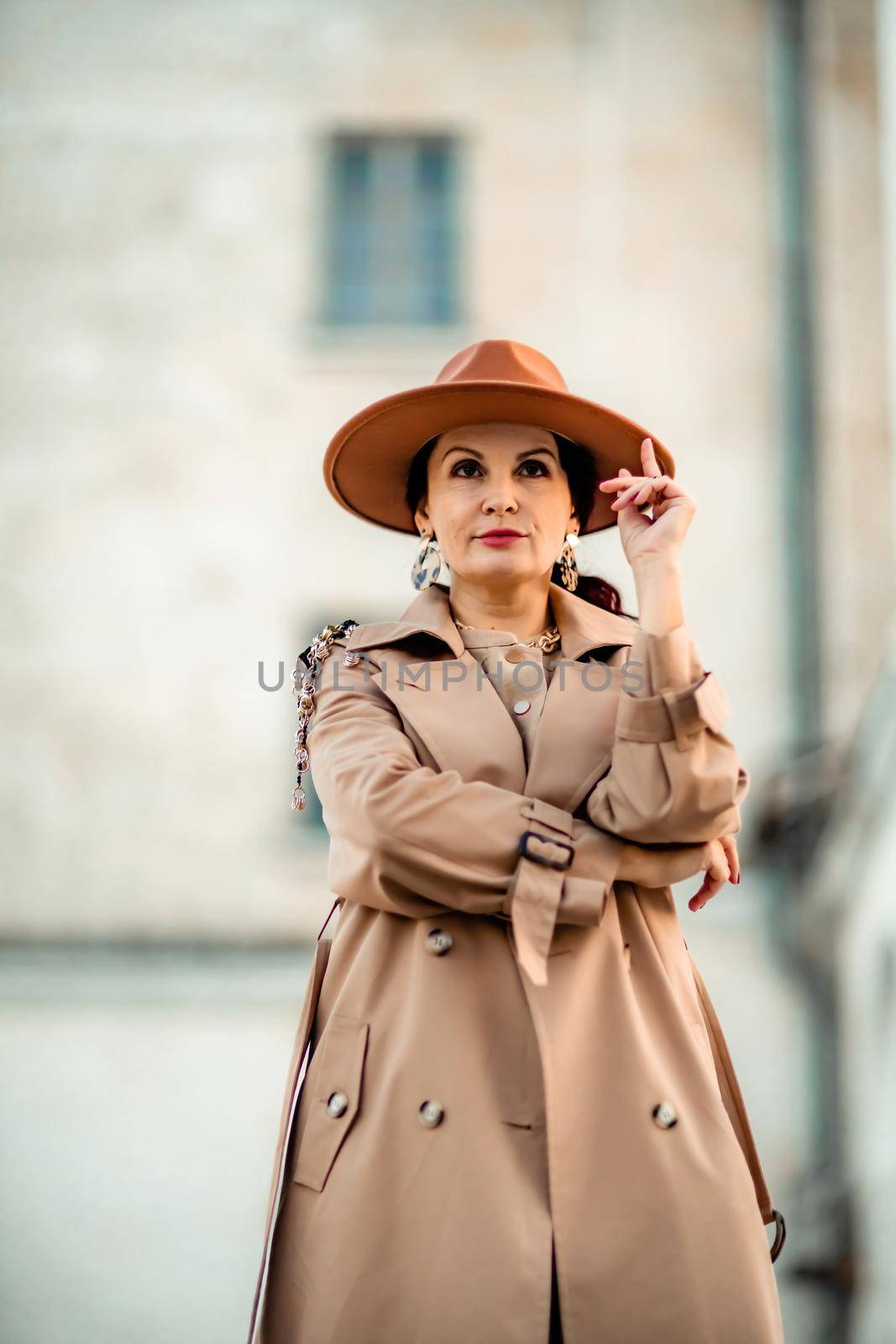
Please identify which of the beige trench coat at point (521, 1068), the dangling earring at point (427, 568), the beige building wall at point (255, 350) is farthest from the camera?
the beige building wall at point (255, 350)

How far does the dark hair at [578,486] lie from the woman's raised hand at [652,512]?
0.80 feet

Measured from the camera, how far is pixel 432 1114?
167cm

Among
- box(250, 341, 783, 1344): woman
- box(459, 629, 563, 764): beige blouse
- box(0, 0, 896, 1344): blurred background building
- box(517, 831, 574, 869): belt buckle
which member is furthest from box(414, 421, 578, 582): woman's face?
box(0, 0, 896, 1344): blurred background building

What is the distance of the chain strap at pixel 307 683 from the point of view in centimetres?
204

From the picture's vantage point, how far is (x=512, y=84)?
716 centimetres

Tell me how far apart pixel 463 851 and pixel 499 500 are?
1.93ft

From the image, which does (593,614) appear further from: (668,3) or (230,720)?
(668,3)

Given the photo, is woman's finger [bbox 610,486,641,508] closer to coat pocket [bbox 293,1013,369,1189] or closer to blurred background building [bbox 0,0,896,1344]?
coat pocket [bbox 293,1013,369,1189]

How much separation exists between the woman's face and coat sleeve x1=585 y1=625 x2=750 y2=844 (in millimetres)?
329

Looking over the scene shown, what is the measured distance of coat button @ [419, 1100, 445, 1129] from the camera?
5.46 feet

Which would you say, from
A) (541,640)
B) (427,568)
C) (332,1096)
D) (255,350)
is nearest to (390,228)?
(255,350)

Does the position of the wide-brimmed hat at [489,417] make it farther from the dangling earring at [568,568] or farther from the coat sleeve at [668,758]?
the coat sleeve at [668,758]

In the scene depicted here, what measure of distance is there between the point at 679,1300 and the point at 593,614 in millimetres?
1033

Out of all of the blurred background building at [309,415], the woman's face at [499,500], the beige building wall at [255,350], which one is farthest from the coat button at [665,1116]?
the beige building wall at [255,350]
